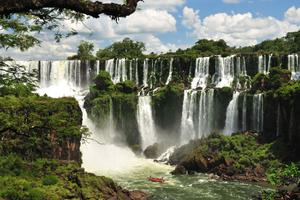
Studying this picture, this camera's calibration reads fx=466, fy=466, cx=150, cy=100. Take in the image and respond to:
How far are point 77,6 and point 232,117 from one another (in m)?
47.7

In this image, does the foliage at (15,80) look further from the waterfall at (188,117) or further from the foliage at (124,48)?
the foliage at (124,48)

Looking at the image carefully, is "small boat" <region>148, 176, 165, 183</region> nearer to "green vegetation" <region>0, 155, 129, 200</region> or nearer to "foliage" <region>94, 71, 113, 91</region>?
"green vegetation" <region>0, 155, 129, 200</region>

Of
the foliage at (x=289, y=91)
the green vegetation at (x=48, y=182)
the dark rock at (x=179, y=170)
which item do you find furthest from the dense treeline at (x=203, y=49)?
the green vegetation at (x=48, y=182)

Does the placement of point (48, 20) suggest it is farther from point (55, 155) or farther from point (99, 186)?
point (55, 155)

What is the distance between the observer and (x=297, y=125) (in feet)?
145

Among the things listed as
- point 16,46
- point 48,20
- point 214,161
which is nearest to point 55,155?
point 214,161

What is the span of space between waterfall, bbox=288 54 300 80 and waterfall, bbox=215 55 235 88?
6.90 meters

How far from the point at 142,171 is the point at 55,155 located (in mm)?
9971

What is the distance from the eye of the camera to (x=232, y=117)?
52344 millimetres

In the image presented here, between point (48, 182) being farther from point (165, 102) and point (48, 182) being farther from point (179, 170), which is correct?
point (165, 102)

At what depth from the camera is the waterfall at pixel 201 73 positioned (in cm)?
6018

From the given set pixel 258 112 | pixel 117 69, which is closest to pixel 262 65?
pixel 258 112

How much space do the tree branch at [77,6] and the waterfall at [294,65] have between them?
52.1 m

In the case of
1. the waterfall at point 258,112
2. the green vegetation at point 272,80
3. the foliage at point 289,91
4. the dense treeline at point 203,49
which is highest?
the dense treeline at point 203,49
